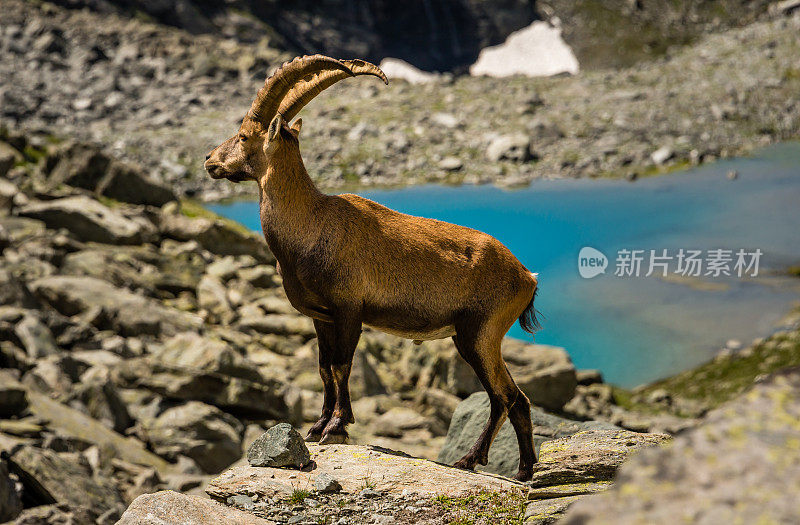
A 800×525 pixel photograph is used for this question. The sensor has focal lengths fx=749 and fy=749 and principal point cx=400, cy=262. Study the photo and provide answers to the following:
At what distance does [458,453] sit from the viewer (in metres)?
11.4

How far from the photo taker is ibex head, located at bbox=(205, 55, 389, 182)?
8.74 meters

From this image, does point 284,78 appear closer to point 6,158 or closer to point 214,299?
point 214,299

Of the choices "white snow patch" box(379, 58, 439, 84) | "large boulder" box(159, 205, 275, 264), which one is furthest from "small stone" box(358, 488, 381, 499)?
"white snow patch" box(379, 58, 439, 84)

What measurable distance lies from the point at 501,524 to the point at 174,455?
1309 centimetres

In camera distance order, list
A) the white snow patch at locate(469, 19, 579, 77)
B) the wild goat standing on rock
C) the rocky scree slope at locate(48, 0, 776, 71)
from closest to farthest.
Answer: the wild goat standing on rock < the rocky scree slope at locate(48, 0, 776, 71) < the white snow patch at locate(469, 19, 579, 77)

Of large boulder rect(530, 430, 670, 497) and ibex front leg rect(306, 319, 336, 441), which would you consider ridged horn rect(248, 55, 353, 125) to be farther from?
large boulder rect(530, 430, 670, 497)

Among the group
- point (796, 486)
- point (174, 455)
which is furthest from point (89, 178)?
point (796, 486)

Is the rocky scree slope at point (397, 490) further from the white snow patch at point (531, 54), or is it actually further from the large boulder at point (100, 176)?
the white snow patch at point (531, 54)

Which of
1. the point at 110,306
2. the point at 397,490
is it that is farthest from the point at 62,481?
the point at 110,306

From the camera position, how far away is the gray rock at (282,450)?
8.44 m

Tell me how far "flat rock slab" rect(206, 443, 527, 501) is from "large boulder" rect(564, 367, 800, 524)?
5.67 meters

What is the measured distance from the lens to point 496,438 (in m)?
11.6

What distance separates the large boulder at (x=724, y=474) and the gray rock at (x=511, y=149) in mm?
78182

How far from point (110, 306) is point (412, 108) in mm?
80425
